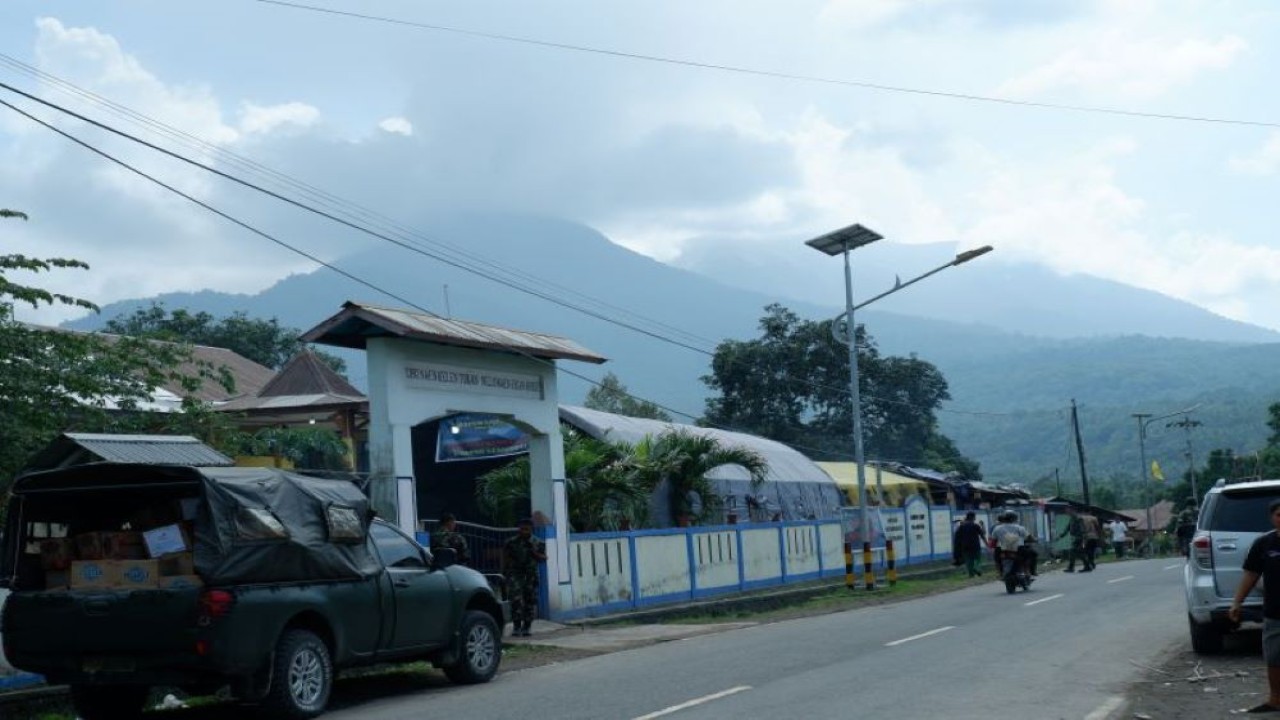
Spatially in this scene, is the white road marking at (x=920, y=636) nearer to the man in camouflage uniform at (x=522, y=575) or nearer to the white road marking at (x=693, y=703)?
the white road marking at (x=693, y=703)

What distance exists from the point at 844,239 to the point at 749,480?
8.53m

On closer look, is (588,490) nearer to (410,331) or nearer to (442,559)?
(410,331)

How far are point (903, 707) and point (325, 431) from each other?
2017 centimetres

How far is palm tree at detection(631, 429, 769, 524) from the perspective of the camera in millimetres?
29562

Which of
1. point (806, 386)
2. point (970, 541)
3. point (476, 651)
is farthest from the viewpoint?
point (806, 386)

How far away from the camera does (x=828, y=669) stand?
14.3 meters

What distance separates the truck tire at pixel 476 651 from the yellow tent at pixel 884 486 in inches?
1205

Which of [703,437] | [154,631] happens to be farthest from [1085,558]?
[154,631]

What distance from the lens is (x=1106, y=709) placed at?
11.1 meters

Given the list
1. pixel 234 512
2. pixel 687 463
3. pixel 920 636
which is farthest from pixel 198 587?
pixel 687 463

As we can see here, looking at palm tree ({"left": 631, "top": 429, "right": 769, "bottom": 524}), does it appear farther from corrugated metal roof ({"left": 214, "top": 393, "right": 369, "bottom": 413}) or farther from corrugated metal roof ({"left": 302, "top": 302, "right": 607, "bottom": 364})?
corrugated metal roof ({"left": 302, "top": 302, "right": 607, "bottom": 364})

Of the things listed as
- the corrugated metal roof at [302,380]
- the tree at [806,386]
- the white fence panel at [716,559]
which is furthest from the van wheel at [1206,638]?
the tree at [806,386]

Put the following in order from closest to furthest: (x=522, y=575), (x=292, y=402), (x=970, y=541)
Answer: (x=522, y=575) → (x=292, y=402) → (x=970, y=541)

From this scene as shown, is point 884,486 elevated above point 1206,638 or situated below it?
above
